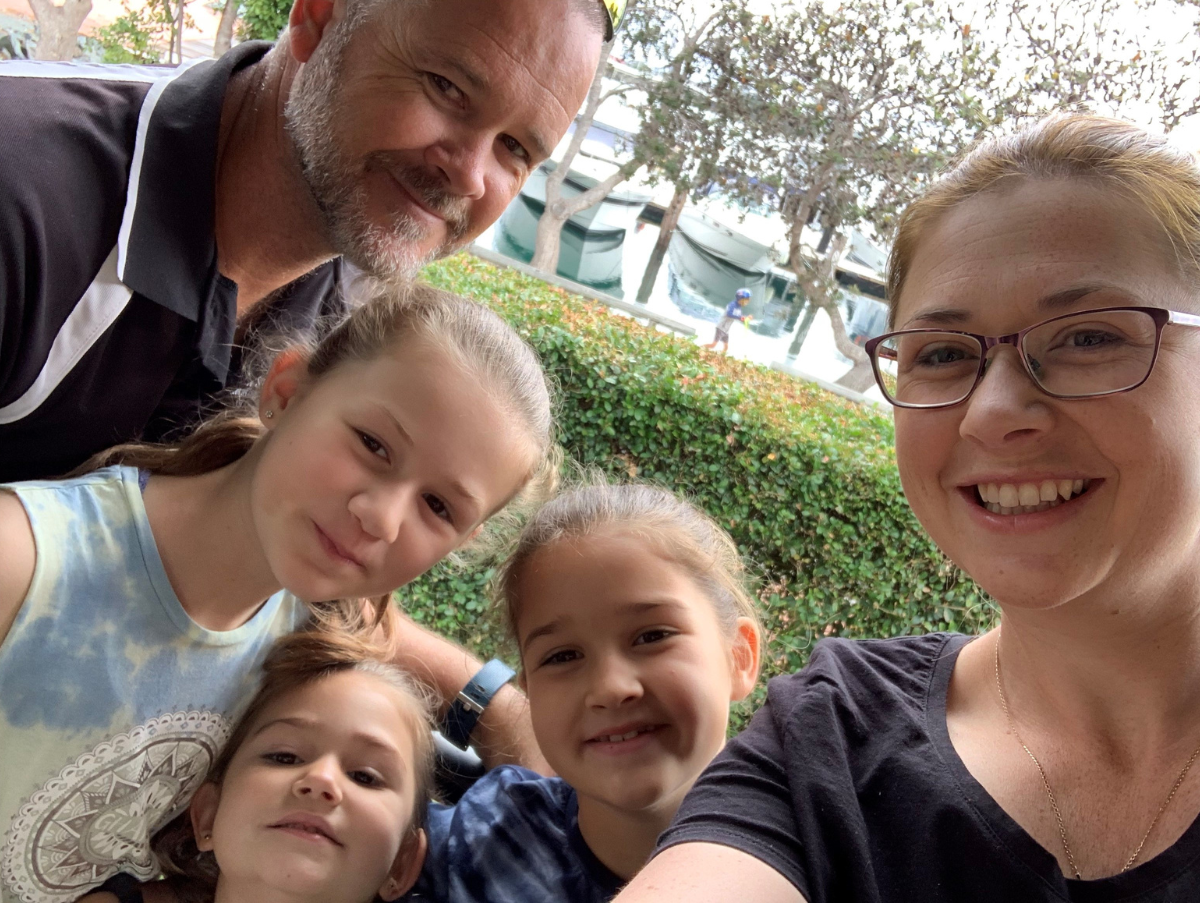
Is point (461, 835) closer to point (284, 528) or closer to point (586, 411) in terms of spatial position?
point (284, 528)

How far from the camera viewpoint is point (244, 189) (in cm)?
220

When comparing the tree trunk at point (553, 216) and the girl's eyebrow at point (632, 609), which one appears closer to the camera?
the girl's eyebrow at point (632, 609)

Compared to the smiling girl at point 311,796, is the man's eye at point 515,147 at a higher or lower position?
higher

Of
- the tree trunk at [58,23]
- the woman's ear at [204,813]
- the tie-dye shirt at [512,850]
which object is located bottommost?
the woman's ear at [204,813]

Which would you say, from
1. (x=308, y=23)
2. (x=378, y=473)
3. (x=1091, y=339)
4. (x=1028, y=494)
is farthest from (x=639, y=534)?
(x=308, y=23)

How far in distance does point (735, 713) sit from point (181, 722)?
2787 mm

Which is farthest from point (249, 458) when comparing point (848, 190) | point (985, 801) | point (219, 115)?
point (848, 190)

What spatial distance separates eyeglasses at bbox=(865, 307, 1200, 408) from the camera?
1.21m

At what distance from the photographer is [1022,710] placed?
Answer: 1.48 meters

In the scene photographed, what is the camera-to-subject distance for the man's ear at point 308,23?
2.31 meters

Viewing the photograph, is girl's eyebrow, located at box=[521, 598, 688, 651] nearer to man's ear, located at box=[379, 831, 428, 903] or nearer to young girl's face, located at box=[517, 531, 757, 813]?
young girl's face, located at box=[517, 531, 757, 813]

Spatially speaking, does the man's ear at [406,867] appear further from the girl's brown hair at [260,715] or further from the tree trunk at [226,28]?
the tree trunk at [226,28]

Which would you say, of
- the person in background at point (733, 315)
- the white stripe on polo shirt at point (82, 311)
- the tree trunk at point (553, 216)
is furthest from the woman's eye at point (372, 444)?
the tree trunk at point (553, 216)

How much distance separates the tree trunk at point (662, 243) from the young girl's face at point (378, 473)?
6.37 metres
